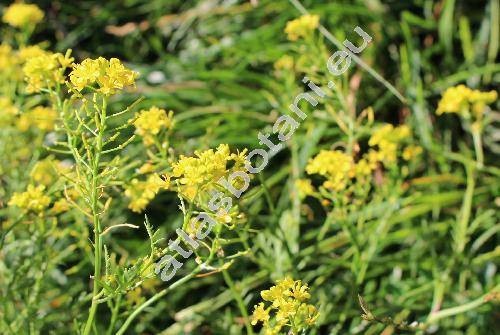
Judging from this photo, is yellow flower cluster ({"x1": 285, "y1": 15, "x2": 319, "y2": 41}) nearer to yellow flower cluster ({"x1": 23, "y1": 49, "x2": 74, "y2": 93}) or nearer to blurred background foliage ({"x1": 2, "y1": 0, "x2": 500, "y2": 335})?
blurred background foliage ({"x1": 2, "y1": 0, "x2": 500, "y2": 335})

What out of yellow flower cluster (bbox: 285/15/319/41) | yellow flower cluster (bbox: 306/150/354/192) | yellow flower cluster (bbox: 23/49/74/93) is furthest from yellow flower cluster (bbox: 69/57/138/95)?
yellow flower cluster (bbox: 285/15/319/41)

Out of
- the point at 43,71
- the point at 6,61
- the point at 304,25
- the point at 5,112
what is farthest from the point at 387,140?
the point at 6,61

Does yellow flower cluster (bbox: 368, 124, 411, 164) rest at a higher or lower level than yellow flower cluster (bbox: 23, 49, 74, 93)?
lower

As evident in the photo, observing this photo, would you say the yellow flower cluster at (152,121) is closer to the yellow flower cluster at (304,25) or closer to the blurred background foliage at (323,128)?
the blurred background foliage at (323,128)

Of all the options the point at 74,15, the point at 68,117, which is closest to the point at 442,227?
the point at 68,117

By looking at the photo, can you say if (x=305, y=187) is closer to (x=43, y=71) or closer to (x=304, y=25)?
(x=304, y=25)

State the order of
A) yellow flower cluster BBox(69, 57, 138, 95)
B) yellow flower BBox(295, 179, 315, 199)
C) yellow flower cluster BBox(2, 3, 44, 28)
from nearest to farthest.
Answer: yellow flower cluster BBox(69, 57, 138, 95)
yellow flower BBox(295, 179, 315, 199)
yellow flower cluster BBox(2, 3, 44, 28)

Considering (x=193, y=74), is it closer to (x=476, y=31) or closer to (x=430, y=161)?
(x=430, y=161)
